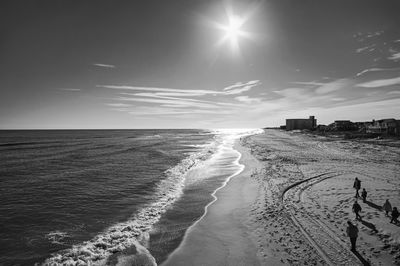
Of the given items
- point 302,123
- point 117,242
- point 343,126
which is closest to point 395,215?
point 117,242

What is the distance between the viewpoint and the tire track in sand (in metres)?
9.23

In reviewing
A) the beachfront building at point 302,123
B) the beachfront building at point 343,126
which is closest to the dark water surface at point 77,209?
the beachfront building at point 343,126

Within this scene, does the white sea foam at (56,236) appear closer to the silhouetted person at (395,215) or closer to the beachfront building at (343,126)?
the silhouetted person at (395,215)

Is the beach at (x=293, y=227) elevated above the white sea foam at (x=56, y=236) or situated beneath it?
elevated above

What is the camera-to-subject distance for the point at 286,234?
1145 cm

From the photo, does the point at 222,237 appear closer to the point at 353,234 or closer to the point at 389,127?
the point at 353,234

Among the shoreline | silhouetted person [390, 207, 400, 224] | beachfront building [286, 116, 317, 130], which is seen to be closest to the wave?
the shoreline

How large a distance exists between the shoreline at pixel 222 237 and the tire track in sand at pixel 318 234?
2471 millimetres

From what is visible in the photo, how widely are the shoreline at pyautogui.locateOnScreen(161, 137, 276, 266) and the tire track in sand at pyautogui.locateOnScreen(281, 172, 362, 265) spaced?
247 cm

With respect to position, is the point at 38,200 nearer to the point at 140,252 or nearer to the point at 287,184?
the point at 140,252

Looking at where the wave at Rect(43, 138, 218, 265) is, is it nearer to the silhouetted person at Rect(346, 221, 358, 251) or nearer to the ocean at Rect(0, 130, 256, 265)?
the ocean at Rect(0, 130, 256, 265)

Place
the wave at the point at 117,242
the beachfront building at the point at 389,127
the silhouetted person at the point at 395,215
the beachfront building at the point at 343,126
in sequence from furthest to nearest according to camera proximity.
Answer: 1. the beachfront building at the point at 343,126
2. the beachfront building at the point at 389,127
3. the silhouetted person at the point at 395,215
4. the wave at the point at 117,242

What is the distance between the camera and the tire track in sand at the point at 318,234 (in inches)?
363

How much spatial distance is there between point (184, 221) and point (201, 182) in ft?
32.1
